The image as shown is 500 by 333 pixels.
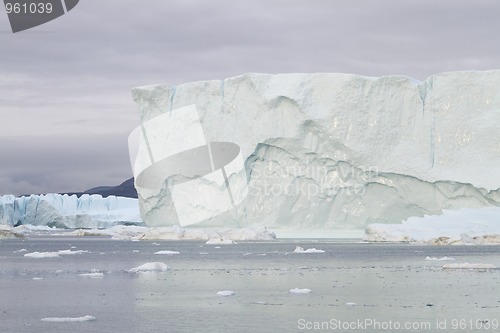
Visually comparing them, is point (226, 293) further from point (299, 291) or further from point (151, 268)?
point (151, 268)

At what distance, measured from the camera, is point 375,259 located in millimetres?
24062

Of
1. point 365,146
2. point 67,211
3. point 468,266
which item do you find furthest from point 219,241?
point 67,211

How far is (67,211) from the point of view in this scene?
60000 mm

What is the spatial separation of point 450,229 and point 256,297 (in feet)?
61.1

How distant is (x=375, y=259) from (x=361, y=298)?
11.0m

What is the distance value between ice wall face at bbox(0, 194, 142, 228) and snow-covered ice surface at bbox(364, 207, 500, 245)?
28633 millimetres

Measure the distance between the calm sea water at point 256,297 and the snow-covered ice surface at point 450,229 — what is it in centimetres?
734

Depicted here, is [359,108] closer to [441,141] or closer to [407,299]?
[441,141]

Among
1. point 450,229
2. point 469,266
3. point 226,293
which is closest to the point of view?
point 226,293

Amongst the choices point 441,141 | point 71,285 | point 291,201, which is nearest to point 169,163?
point 291,201

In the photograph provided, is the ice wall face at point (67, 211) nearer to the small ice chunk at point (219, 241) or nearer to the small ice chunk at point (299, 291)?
the small ice chunk at point (219, 241)

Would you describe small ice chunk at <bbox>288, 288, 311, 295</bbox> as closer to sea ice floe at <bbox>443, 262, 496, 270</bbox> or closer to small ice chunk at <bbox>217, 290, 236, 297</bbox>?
small ice chunk at <bbox>217, 290, 236, 297</bbox>

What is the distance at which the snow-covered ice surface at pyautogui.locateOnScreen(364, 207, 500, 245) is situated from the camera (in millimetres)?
30859

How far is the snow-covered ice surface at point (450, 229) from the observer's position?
3086 cm
